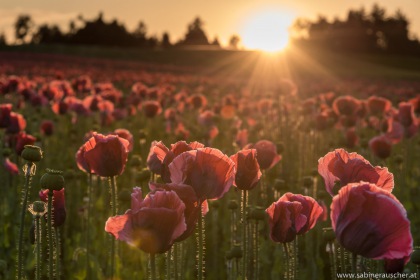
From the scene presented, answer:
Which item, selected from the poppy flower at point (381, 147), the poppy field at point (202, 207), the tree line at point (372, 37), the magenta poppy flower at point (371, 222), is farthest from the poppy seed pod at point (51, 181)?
the tree line at point (372, 37)

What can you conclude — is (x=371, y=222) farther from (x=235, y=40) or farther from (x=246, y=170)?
(x=235, y=40)

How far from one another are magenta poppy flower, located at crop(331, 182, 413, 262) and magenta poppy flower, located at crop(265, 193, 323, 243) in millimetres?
396

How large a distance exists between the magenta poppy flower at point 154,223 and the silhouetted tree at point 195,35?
92646mm

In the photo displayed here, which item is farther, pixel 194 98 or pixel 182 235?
pixel 194 98

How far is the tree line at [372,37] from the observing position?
76125mm

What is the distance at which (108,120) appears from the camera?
5953 mm

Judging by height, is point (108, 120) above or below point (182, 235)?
below

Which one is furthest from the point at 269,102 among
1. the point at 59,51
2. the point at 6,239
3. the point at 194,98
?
the point at 59,51

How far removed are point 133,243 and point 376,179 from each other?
2.25ft

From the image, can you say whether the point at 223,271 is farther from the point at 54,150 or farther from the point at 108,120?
the point at 54,150

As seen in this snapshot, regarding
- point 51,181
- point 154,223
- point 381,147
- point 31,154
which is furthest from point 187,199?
point 381,147

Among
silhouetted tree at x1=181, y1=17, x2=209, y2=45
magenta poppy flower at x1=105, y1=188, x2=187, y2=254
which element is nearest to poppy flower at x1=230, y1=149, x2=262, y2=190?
magenta poppy flower at x1=105, y1=188, x2=187, y2=254

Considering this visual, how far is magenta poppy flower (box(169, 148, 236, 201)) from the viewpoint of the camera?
1526 millimetres

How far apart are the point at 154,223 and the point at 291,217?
52cm
